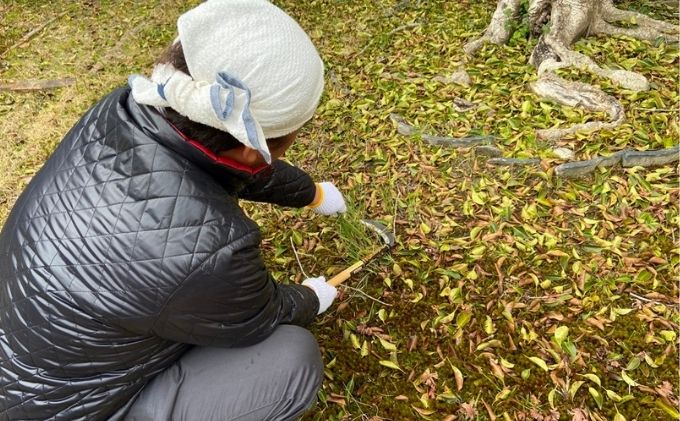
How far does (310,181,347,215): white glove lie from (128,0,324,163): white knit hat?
1320 mm

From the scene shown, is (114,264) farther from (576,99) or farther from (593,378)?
(576,99)

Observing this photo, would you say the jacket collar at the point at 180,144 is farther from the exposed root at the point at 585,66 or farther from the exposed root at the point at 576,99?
the exposed root at the point at 585,66

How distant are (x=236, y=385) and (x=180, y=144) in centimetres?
87

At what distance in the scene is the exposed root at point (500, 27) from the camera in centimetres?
386

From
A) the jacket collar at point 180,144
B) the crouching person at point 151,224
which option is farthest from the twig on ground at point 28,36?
the jacket collar at point 180,144

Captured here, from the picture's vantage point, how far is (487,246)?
2.54m

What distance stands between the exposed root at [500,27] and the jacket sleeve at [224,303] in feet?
9.65

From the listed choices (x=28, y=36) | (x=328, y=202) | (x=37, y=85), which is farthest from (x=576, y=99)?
(x=28, y=36)

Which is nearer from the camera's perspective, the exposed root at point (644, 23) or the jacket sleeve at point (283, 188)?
the jacket sleeve at point (283, 188)

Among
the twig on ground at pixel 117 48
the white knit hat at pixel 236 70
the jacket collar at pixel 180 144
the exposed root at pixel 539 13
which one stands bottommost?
the twig on ground at pixel 117 48

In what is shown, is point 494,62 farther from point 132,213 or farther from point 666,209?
point 132,213

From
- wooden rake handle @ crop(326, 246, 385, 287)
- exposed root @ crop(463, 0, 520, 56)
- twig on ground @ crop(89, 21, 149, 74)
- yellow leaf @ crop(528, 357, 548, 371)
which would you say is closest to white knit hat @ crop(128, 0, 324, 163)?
wooden rake handle @ crop(326, 246, 385, 287)

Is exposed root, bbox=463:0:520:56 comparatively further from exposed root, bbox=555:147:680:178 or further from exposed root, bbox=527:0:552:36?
exposed root, bbox=555:147:680:178

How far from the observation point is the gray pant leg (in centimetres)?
170
